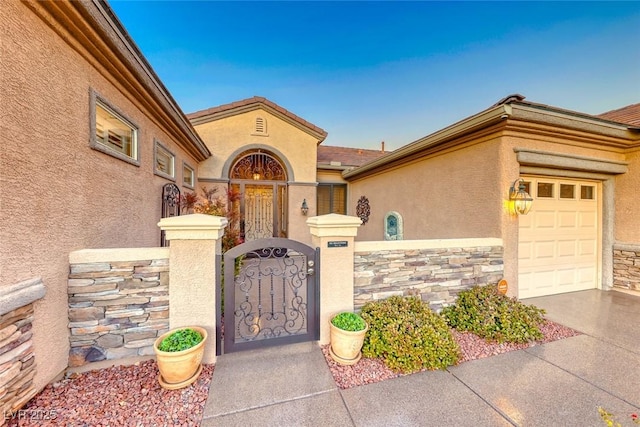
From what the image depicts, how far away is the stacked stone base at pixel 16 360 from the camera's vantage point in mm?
1848

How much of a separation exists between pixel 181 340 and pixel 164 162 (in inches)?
174

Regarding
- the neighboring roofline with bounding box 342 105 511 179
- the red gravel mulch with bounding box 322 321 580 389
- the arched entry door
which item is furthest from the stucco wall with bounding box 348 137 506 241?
the arched entry door

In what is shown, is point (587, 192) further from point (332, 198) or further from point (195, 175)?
point (195, 175)

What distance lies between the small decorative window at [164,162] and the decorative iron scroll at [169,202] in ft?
0.88

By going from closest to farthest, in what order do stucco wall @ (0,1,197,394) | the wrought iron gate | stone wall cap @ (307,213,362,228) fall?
stucco wall @ (0,1,197,394), the wrought iron gate, stone wall cap @ (307,213,362,228)

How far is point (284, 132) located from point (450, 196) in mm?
6428

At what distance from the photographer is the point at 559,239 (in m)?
5.32

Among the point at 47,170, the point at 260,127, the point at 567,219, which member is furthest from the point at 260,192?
the point at 567,219

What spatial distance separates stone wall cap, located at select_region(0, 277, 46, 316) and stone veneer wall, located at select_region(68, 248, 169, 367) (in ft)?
1.45

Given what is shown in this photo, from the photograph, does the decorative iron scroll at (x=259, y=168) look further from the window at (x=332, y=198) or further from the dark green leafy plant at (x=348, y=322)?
the dark green leafy plant at (x=348, y=322)

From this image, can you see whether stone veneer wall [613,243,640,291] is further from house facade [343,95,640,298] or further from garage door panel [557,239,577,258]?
garage door panel [557,239,577,258]

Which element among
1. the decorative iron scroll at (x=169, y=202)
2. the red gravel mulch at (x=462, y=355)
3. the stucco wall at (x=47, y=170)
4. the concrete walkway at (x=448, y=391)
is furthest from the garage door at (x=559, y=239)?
the decorative iron scroll at (x=169, y=202)

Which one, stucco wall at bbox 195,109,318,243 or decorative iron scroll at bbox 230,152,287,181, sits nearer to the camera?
stucco wall at bbox 195,109,318,243

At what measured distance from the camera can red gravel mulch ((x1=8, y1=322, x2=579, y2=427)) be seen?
204 cm
